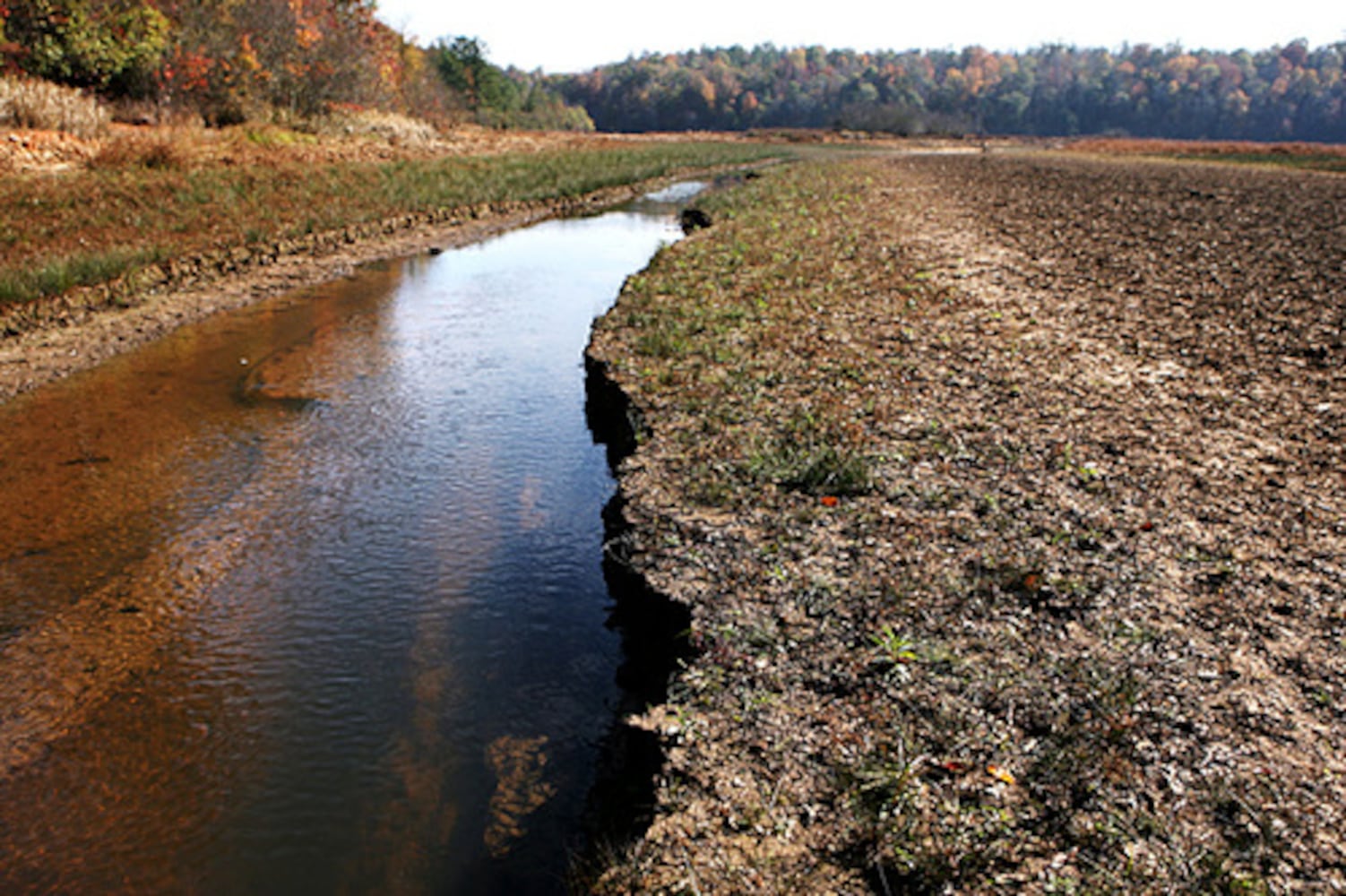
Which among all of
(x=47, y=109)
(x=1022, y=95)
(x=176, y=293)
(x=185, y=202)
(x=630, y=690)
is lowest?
(x=630, y=690)

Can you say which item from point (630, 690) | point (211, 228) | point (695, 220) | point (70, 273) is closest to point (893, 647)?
point (630, 690)

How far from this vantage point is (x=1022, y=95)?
443 ft

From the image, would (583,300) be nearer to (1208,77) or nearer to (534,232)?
(534,232)

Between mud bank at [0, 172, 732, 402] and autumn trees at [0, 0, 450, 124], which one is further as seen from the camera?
autumn trees at [0, 0, 450, 124]

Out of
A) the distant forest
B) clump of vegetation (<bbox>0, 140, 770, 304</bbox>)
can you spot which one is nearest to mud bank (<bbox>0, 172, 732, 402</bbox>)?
clump of vegetation (<bbox>0, 140, 770, 304</bbox>)

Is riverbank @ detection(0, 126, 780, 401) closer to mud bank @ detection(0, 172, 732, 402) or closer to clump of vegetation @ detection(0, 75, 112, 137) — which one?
mud bank @ detection(0, 172, 732, 402)

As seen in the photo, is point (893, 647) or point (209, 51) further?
point (209, 51)

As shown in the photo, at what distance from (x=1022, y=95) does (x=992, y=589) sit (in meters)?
150

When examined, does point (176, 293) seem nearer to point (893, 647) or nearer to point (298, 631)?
point (298, 631)

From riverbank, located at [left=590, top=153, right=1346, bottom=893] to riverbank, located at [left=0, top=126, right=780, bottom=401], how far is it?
668 centimetres

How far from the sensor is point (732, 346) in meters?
9.20

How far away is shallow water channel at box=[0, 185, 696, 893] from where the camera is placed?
12.5ft

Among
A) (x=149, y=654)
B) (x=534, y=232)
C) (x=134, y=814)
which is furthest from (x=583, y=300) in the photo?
(x=134, y=814)

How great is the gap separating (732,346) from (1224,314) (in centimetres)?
605
